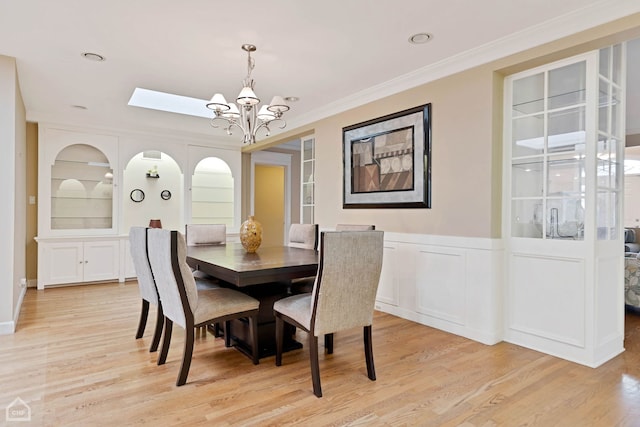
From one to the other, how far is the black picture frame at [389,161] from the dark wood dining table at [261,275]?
4.36ft

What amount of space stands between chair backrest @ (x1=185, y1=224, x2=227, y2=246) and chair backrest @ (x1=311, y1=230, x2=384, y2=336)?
214 centimetres

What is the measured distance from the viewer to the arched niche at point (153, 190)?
225 inches

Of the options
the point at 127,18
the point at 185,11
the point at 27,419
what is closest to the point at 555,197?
the point at 185,11

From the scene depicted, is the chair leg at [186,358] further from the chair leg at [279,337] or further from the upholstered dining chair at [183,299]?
the chair leg at [279,337]

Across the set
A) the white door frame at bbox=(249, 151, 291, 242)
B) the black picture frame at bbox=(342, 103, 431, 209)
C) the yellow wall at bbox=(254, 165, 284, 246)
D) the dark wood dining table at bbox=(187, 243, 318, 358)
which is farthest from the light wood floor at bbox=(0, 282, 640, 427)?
the yellow wall at bbox=(254, 165, 284, 246)

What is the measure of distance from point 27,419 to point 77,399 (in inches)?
9.3

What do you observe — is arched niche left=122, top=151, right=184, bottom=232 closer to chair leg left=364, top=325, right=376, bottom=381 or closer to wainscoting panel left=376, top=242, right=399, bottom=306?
wainscoting panel left=376, top=242, right=399, bottom=306

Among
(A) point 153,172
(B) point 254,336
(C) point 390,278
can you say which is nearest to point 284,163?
(A) point 153,172

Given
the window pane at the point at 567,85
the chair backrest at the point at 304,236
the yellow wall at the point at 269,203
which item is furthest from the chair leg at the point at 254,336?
the yellow wall at the point at 269,203

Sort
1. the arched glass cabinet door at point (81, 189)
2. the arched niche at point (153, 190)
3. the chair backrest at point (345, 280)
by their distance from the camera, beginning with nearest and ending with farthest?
the chair backrest at point (345, 280)
the arched glass cabinet door at point (81, 189)
the arched niche at point (153, 190)

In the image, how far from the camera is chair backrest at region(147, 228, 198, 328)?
2191mm

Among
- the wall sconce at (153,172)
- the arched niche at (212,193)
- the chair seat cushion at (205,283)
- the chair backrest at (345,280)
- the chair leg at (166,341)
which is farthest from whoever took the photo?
the arched niche at (212,193)

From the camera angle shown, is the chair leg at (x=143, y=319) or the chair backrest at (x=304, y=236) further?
the chair backrest at (x=304, y=236)

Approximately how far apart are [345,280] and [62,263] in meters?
4.73
